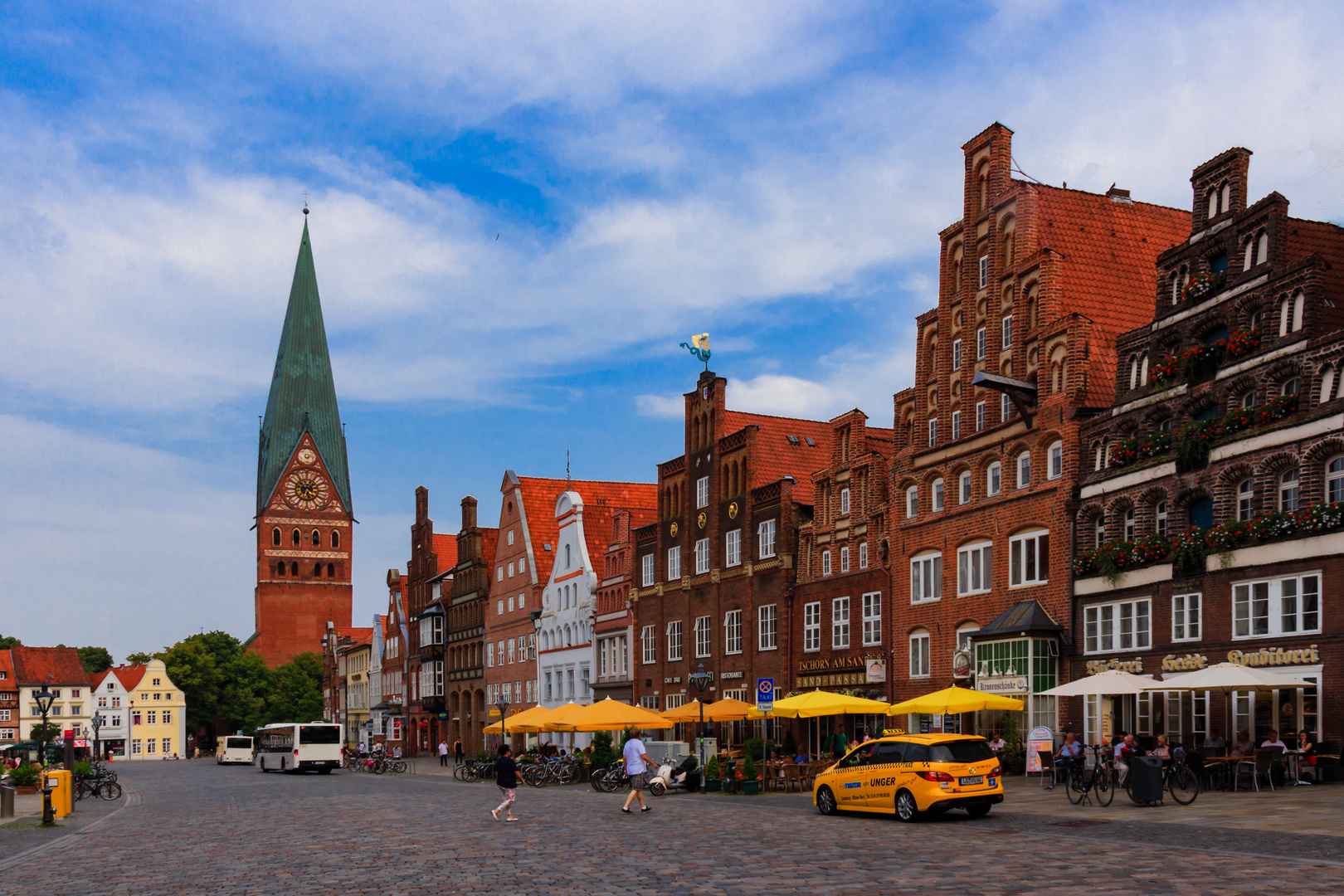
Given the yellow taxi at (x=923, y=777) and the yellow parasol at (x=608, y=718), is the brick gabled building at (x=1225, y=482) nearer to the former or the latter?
the yellow taxi at (x=923, y=777)

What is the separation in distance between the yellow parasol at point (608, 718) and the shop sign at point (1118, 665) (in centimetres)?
1399

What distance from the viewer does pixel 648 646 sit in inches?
2675

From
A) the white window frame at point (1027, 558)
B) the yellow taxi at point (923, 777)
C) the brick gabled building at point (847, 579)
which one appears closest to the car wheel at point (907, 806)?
the yellow taxi at point (923, 777)

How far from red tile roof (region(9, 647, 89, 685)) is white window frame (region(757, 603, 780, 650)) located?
120 meters

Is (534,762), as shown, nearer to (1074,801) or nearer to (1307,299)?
(1074,801)

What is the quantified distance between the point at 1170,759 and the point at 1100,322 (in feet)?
55.6

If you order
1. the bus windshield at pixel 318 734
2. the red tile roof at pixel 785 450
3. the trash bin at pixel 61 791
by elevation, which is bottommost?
the bus windshield at pixel 318 734

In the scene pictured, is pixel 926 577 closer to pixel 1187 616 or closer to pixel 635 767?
pixel 1187 616

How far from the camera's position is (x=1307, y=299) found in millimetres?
33094

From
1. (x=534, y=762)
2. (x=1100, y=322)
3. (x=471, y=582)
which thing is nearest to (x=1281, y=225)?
(x=1100, y=322)

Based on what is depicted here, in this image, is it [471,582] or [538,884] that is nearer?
[538,884]

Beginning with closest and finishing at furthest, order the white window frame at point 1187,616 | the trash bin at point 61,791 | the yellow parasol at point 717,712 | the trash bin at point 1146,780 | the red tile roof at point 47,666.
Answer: the trash bin at point 1146,780, the trash bin at point 61,791, the white window frame at point 1187,616, the yellow parasol at point 717,712, the red tile roof at point 47,666

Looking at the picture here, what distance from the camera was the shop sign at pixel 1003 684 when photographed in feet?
131

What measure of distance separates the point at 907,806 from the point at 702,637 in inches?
1425
